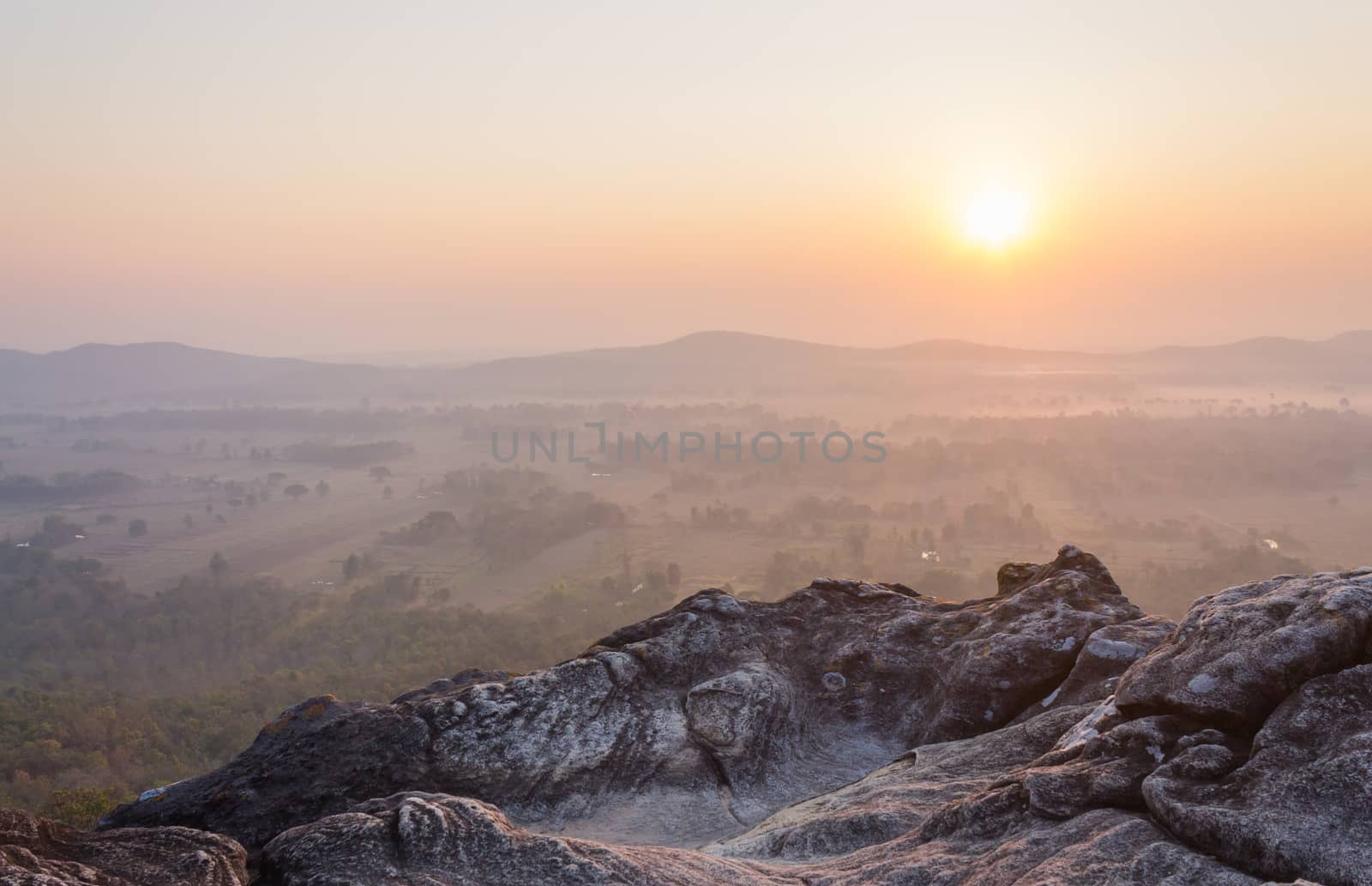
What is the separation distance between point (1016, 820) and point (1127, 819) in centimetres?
163

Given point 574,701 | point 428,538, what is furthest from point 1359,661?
point 428,538

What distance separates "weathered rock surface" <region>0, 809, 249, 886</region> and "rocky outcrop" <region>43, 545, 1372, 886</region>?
0.79m

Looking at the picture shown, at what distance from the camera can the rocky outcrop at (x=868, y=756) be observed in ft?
36.7

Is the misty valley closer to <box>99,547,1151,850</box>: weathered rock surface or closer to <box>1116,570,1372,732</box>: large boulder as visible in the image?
<box>99,547,1151,850</box>: weathered rock surface

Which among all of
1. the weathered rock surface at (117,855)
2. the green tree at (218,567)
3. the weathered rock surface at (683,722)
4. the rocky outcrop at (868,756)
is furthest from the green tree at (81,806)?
the green tree at (218,567)

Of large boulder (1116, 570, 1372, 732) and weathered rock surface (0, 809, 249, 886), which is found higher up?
large boulder (1116, 570, 1372, 732)

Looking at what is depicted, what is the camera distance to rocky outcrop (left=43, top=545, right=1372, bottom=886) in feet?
36.7

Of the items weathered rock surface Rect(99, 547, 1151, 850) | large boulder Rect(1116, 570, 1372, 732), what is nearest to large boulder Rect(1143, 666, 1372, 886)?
large boulder Rect(1116, 570, 1372, 732)

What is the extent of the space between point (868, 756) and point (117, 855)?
51.8 feet

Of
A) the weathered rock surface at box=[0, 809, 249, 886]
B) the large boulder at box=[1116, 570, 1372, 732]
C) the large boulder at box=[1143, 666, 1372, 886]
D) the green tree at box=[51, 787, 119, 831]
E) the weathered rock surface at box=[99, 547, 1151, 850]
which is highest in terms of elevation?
the large boulder at box=[1116, 570, 1372, 732]

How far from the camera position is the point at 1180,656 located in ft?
45.6

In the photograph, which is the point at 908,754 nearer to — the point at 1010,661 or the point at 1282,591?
the point at 1010,661

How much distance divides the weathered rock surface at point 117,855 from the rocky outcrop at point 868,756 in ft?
2.60

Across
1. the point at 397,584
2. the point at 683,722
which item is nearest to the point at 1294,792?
the point at 683,722
